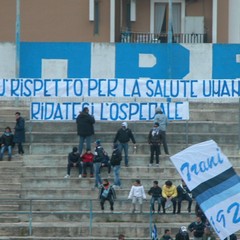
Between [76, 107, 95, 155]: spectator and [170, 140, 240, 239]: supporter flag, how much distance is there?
44.7 ft

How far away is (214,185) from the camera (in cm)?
2228

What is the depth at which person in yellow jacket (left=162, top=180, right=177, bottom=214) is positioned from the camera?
108 ft

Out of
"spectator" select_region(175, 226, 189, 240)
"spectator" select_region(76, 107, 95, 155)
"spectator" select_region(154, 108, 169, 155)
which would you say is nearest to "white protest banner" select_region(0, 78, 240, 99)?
"spectator" select_region(154, 108, 169, 155)

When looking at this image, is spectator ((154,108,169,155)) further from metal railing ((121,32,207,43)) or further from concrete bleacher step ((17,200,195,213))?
metal railing ((121,32,207,43))

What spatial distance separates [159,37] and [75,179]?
1321 cm

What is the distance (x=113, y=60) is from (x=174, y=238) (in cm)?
1275

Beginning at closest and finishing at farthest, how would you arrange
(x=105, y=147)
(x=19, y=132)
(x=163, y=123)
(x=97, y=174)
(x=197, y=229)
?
(x=197, y=229)
(x=97, y=174)
(x=19, y=132)
(x=163, y=123)
(x=105, y=147)

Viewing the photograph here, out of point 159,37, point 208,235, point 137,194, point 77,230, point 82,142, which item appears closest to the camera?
point 208,235

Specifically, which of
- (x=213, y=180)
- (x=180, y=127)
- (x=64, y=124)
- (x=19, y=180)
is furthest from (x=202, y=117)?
(x=213, y=180)

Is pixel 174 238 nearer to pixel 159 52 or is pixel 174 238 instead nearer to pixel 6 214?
pixel 6 214

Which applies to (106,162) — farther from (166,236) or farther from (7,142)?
(166,236)

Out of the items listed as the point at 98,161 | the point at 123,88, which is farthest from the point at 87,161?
the point at 123,88

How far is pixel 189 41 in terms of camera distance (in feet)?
155

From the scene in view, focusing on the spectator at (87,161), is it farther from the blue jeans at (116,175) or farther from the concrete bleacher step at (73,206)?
the concrete bleacher step at (73,206)
